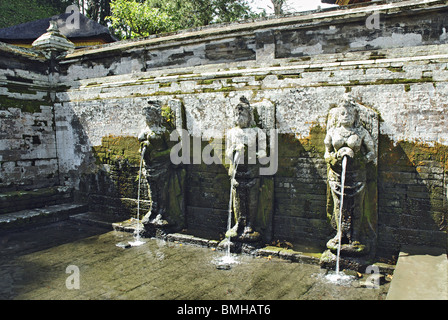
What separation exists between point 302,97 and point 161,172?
10.2 ft

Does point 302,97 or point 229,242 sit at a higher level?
point 302,97

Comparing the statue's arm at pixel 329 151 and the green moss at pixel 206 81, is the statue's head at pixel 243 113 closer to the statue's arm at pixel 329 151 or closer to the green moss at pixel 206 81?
the green moss at pixel 206 81

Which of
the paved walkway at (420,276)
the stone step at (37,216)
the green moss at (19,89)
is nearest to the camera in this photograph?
the paved walkway at (420,276)

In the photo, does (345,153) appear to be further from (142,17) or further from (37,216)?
(142,17)

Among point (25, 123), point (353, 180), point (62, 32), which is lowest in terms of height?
point (353, 180)

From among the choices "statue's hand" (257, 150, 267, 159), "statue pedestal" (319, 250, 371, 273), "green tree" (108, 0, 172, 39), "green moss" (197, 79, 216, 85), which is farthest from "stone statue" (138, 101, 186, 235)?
"green tree" (108, 0, 172, 39)

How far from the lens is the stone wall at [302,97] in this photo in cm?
531

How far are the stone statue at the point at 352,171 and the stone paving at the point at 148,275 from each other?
27.3 inches

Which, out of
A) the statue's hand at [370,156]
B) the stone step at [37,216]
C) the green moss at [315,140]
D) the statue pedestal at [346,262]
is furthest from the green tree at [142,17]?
the statue pedestal at [346,262]

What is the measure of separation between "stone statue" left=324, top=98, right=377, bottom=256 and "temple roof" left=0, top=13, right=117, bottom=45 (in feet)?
55.4

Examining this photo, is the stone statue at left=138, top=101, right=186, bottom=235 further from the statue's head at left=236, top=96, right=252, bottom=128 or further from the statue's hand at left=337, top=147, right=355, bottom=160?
the statue's hand at left=337, top=147, right=355, bottom=160

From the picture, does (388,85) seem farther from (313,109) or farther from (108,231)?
(108,231)

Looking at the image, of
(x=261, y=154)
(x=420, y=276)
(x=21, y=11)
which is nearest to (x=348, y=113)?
(x=261, y=154)

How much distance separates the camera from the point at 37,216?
27.2 feet
